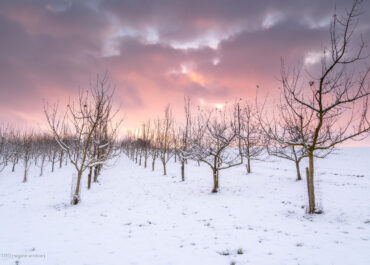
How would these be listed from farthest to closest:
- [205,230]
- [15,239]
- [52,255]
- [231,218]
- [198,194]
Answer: [198,194] → [231,218] → [205,230] → [15,239] → [52,255]

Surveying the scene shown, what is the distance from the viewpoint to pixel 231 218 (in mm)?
7375

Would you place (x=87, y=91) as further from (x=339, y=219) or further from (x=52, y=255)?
(x=339, y=219)

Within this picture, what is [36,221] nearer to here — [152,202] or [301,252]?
[152,202]

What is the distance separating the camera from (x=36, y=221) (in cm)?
702

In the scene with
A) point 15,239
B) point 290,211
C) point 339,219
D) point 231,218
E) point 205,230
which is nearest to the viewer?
point 15,239

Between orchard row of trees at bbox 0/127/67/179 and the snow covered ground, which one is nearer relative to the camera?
the snow covered ground

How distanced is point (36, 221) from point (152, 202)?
4999 mm

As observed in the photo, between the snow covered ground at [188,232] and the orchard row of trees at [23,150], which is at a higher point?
the orchard row of trees at [23,150]

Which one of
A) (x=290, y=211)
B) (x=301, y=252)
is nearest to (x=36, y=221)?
(x=301, y=252)

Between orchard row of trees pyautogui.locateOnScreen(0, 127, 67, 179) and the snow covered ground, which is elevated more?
orchard row of trees pyautogui.locateOnScreen(0, 127, 67, 179)

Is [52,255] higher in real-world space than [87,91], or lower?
lower

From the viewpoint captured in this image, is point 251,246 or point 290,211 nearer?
point 251,246

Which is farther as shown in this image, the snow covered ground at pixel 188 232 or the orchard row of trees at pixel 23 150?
the orchard row of trees at pixel 23 150

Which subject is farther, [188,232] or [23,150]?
[23,150]
